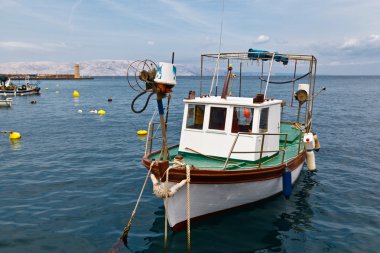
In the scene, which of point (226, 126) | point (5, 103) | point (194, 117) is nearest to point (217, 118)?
point (226, 126)

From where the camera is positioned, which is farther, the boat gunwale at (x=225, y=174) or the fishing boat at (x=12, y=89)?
the fishing boat at (x=12, y=89)

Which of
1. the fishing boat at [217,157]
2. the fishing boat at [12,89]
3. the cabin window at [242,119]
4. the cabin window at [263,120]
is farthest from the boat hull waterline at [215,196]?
the fishing boat at [12,89]

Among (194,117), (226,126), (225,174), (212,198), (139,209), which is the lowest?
(139,209)

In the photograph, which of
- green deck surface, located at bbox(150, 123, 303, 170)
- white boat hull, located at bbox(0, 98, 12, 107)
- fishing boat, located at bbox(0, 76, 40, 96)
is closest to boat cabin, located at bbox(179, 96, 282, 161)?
green deck surface, located at bbox(150, 123, 303, 170)

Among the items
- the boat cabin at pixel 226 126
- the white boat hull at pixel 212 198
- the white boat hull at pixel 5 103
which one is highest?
the boat cabin at pixel 226 126

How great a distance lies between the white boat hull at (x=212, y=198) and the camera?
32.4 ft

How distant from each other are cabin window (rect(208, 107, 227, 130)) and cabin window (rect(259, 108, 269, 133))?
1.41m

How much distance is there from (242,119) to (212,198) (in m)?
3.52

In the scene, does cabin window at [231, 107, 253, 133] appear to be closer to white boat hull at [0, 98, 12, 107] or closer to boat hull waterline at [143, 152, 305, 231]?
boat hull waterline at [143, 152, 305, 231]

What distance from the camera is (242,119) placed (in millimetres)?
12438

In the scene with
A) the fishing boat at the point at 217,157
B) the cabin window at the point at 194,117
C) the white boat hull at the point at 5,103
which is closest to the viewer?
Result: the fishing boat at the point at 217,157

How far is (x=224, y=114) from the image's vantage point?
1198 centimetres

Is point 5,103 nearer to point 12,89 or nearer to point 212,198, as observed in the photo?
point 12,89

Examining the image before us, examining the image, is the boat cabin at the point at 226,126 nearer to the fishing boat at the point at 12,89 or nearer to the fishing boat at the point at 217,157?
the fishing boat at the point at 217,157
